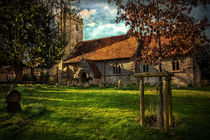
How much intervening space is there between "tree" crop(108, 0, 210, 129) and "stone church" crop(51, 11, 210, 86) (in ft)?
46.6

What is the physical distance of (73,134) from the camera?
4195mm

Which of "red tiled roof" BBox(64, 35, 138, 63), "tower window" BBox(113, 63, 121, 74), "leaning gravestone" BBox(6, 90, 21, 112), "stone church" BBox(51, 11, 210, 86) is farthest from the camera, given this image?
"tower window" BBox(113, 63, 121, 74)

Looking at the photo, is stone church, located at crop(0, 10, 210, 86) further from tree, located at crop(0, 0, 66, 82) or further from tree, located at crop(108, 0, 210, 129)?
tree, located at crop(108, 0, 210, 129)

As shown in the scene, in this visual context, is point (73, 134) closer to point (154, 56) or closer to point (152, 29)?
point (154, 56)

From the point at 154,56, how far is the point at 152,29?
3.50 ft

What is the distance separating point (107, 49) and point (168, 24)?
22513mm

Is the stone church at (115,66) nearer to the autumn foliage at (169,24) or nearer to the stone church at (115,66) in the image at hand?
the stone church at (115,66)

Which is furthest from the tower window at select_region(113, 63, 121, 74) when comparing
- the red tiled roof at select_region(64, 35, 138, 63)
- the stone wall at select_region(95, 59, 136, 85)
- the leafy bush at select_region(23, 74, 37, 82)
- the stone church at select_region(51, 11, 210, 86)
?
the leafy bush at select_region(23, 74, 37, 82)

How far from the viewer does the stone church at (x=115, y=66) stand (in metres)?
20.8

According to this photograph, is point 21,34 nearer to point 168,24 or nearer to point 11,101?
point 11,101

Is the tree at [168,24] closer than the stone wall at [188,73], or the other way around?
the tree at [168,24]

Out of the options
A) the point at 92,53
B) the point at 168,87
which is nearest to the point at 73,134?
the point at 168,87

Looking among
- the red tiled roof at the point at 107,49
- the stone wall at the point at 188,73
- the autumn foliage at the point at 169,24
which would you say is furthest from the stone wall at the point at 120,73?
the autumn foliage at the point at 169,24

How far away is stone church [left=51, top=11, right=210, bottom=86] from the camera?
20.8 meters
